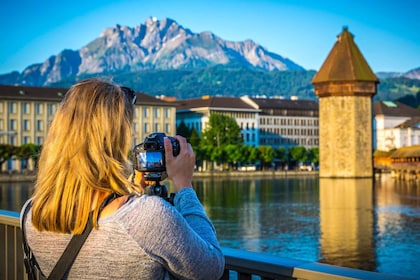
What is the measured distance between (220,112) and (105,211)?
88.2 meters

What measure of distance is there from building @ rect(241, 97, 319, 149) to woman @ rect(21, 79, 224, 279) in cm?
9174

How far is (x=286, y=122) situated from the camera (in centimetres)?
9788

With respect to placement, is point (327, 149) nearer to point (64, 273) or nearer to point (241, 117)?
point (241, 117)

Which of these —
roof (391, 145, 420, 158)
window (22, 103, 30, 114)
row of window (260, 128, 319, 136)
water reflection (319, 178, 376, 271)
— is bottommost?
water reflection (319, 178, 376, 271)

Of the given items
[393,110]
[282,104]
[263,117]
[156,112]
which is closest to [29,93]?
[156,112]

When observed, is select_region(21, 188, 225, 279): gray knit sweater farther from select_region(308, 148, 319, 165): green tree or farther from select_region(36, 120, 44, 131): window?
select_region(308, 148, 319, 165): green tree

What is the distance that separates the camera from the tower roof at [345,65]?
192 ft

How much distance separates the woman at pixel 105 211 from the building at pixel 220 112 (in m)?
85.6

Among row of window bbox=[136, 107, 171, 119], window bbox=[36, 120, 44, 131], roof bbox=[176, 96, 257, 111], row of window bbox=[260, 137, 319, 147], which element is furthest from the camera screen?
row of window bbox=[260, 137, 319, 147]

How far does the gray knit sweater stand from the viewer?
1.85 meters

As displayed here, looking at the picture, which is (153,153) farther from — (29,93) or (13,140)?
(29,93)

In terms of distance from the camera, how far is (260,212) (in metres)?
24.1

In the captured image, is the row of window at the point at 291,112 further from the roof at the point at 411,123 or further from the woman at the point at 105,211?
the woman at the point at 105,211

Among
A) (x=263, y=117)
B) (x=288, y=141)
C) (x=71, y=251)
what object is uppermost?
(x=263, y=117)
